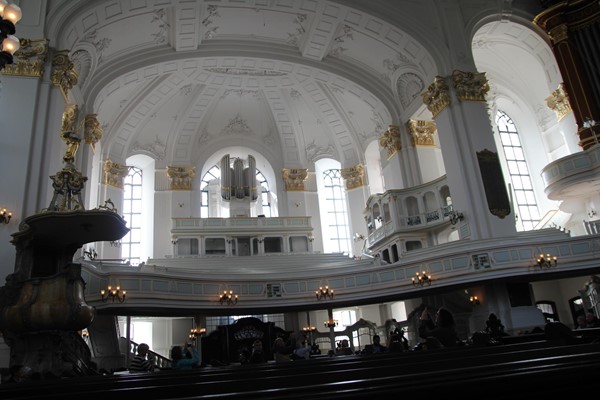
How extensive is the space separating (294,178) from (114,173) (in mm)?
10138

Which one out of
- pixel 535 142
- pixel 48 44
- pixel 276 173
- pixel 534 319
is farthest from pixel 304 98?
pixel 534 319

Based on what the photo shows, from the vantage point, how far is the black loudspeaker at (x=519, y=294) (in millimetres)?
17531

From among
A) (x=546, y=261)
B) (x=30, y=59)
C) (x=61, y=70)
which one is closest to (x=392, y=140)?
(x=546, y=261)

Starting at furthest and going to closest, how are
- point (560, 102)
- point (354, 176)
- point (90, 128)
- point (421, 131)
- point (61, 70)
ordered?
point (354, 176) → point (421, 131) → point (560, 102) → point (90, 128) → point (61, 70)

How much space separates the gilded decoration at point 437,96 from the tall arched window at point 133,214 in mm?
16368

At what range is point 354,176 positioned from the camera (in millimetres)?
29469

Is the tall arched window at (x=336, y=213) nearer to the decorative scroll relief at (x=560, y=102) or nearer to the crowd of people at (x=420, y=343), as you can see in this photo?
the decorative scroll relief at (x=560, y=102)

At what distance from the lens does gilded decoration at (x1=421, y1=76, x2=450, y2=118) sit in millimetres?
20594

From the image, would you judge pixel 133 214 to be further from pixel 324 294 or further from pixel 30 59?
pixel 324 294

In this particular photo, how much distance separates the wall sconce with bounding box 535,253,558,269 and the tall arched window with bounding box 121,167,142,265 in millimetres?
19239

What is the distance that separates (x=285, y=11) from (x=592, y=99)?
1356 cm

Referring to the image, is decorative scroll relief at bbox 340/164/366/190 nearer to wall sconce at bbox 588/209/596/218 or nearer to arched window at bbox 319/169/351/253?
arched window at bbox 319/169/351/253

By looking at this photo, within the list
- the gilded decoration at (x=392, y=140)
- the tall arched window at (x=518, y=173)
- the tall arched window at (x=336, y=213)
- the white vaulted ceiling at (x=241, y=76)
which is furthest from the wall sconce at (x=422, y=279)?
the tall arched window at (x=518, y=173)

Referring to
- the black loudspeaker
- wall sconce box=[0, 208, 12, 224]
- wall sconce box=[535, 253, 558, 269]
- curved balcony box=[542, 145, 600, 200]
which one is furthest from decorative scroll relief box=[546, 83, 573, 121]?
wall sconce box=[0, 208, 12, 224]
